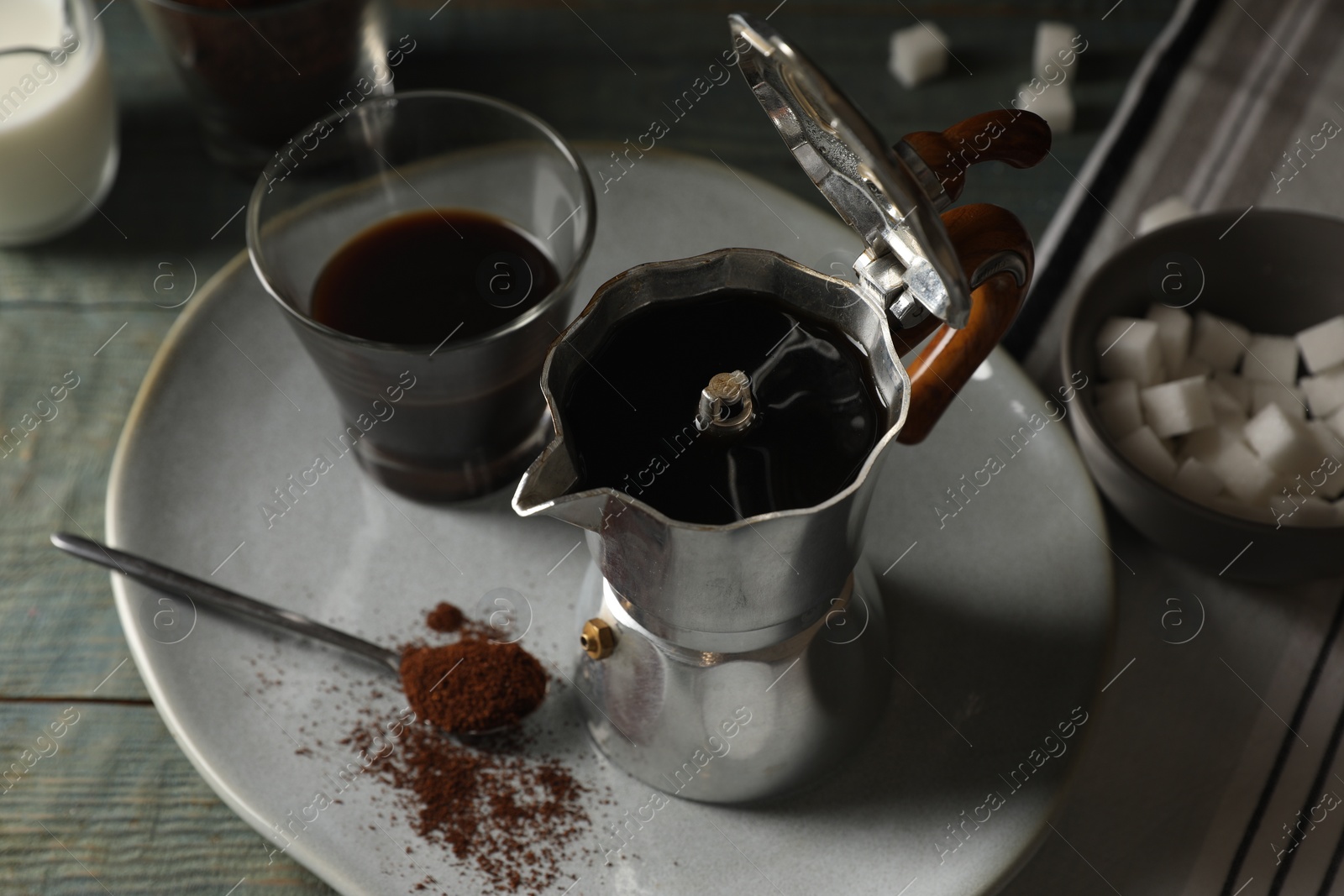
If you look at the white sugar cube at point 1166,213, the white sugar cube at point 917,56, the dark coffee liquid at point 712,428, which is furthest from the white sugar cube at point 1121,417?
the white sugar cube at point 917,56

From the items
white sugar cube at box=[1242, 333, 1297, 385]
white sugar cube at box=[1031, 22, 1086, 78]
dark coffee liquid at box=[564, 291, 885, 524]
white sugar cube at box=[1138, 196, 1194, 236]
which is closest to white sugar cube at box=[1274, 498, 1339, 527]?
white sugar cube at box=[1242, 333, 1297, 385]

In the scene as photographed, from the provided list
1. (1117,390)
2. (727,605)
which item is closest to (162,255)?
(727,605)

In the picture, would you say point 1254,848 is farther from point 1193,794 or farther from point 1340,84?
point 1340,84

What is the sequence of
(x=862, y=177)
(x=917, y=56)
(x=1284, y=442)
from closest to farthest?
(x=862, y=177) → (x=1284, y=442) → (x=917, y=56)

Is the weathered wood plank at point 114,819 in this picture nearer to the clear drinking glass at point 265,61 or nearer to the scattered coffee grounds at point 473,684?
the scattered coffee grounds at point 473,684

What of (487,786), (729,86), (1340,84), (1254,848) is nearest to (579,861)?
(487,786)

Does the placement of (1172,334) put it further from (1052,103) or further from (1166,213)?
(1052,103)
